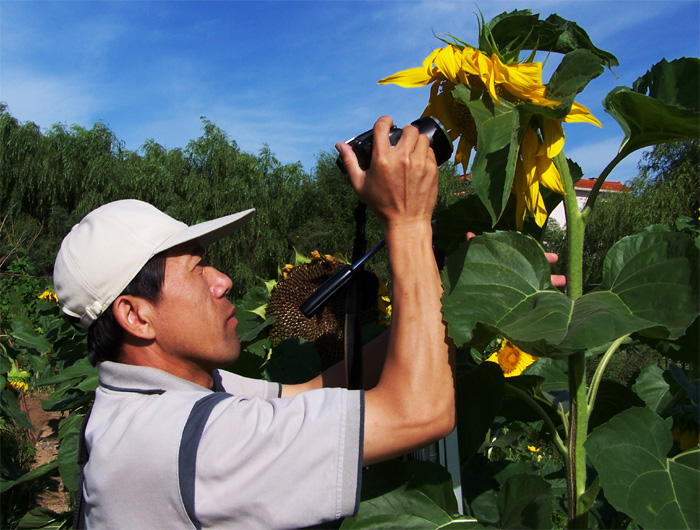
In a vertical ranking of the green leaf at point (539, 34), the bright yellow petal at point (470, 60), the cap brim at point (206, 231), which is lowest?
the cap brim at point (206, 231)

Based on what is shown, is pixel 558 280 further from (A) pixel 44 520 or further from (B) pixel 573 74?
(A) pixel 44 520

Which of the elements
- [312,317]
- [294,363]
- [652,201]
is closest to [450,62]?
[294,363]

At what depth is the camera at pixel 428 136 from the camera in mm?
1082

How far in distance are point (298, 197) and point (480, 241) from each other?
16541mm

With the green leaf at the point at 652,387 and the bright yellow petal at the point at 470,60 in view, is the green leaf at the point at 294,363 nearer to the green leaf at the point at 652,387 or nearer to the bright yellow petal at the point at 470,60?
the green leaf at the point at 652,387

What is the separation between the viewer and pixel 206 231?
1381 mm

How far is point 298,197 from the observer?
684 inches

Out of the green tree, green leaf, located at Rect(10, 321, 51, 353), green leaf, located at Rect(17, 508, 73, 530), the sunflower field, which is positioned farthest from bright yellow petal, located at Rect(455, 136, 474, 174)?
the green tree

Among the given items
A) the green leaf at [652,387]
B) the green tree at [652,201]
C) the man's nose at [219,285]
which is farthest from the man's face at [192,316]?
the green tree at [652,201]

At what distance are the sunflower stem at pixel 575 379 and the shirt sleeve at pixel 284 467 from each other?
34 centimetres

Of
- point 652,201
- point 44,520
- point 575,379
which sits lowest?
point 44,520

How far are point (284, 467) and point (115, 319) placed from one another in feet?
1.81

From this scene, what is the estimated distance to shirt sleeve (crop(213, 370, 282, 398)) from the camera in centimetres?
154

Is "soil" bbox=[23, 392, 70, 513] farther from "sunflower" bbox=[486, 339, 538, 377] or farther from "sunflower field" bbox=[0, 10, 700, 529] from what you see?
"sunflower field" bbox=[0, 10, 700, 529]
